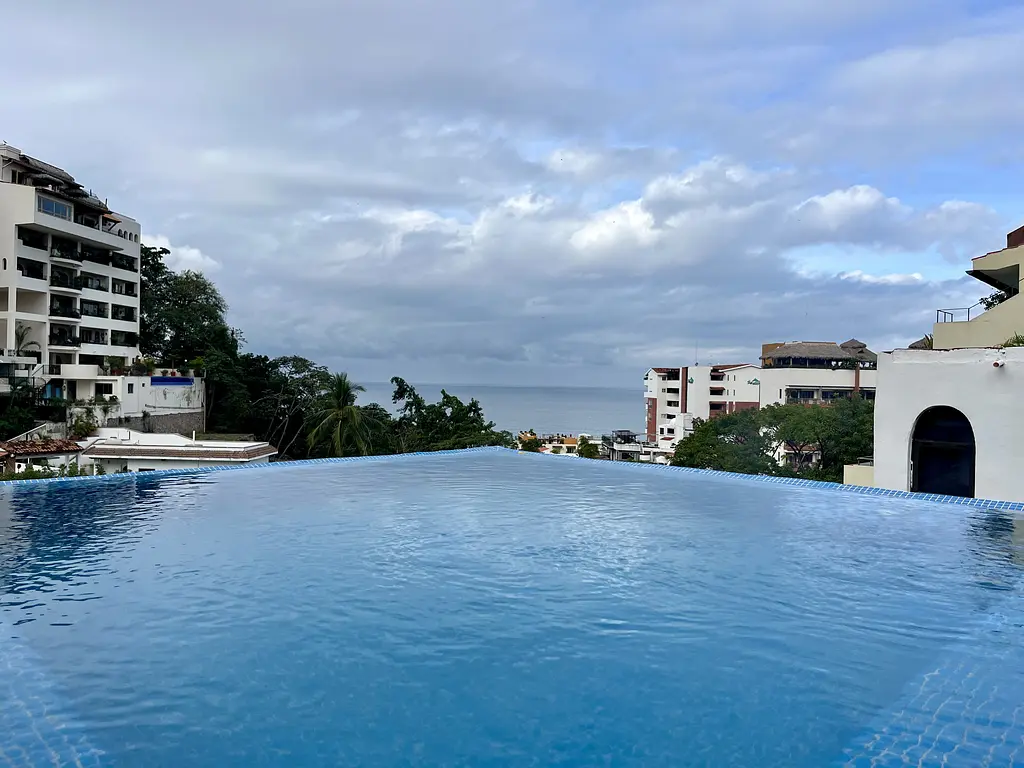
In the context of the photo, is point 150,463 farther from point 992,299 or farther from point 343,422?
point 992,299

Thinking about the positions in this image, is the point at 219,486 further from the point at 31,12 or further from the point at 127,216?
the point at 127,216

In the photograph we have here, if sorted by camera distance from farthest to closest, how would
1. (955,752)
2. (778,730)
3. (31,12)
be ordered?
(31,12) → (778,730) → (955,752)

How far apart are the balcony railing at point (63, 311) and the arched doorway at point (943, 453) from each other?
25.6m

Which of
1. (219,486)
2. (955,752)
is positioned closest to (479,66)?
(219,486)

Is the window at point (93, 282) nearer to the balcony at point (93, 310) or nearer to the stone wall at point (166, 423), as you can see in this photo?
the balcony at point (93, 310)

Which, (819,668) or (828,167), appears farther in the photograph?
(828,167)

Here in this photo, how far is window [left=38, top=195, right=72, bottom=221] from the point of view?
23.4m

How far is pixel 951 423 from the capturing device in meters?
10.7

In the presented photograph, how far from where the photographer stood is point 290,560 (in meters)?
7.40

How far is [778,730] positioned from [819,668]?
99 cm

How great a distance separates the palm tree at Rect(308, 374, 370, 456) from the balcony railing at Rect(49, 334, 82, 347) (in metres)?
9.64

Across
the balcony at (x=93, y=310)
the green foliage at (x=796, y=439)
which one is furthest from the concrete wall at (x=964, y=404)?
the balcony at (x=93, y=310)

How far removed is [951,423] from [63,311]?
2615cm

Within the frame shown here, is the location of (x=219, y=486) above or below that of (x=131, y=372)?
below
